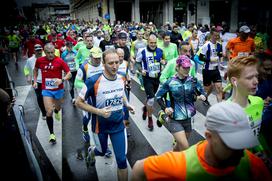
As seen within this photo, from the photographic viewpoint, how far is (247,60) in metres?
2.91

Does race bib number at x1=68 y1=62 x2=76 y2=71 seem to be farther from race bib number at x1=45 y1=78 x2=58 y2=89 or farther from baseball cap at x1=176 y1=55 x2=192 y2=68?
baseball cap at x1=176 y1=55 x2=192 y2=68

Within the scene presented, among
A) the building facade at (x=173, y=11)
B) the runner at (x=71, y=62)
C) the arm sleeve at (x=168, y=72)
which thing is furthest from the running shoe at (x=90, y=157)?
the building facade at (x=173, y=11)

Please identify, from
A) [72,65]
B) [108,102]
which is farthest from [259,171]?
[72,65]

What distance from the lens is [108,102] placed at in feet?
12.5

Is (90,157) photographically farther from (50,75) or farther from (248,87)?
(248,87)

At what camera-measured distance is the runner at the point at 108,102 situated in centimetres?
374

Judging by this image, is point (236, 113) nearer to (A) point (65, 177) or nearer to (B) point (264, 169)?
(B) point (264, 169)

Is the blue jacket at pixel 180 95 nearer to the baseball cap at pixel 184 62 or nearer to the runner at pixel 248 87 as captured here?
the baseball cap at pixel 184 62

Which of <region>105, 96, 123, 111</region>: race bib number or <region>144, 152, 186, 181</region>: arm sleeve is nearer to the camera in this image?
<region>144, 152, 186, 181</region>: arm sleeve

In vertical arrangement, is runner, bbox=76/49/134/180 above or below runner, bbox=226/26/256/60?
below

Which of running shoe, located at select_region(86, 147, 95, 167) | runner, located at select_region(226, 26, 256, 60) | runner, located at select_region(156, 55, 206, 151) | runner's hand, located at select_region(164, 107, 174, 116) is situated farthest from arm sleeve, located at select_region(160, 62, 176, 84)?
runner, located at select_region(226, 26, 256, 60)

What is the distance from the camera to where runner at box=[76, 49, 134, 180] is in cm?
374

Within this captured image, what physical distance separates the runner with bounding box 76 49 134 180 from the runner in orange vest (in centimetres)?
193

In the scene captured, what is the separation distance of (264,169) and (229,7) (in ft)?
93.8
